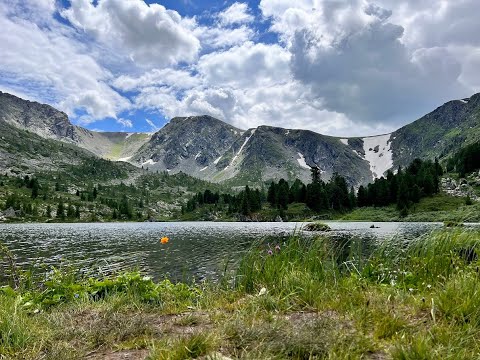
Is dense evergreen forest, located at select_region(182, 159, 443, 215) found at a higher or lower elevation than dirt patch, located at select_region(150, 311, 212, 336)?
higher

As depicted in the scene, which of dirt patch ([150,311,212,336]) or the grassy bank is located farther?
dirt patch ([150,311,212,336])

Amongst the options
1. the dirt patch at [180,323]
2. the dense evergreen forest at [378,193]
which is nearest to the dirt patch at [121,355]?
the dirt patch at [180,323]

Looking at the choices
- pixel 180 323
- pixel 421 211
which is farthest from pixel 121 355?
pixel 421 211

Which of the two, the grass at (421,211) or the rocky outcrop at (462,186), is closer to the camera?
the grass at (421,211)

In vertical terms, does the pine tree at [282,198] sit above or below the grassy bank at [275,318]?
above

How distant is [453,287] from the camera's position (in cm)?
653

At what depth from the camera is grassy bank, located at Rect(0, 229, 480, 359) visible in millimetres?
4832

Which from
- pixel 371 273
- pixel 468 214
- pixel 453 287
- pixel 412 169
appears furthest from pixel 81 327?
pixel 412 169

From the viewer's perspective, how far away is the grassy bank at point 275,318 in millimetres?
4832

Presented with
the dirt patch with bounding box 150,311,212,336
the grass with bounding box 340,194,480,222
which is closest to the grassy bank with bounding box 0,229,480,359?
the dirt patch with bounding box 150,311,212,336

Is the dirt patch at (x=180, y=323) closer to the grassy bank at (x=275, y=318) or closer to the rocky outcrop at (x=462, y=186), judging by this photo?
the grassy bank at (x=275, y=318)

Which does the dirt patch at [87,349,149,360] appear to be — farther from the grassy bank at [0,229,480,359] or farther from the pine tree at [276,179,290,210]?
the pine tree at [276,179,290,210]

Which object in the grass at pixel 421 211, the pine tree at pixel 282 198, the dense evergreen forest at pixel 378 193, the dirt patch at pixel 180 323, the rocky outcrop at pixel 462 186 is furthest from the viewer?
the pine tree at pixel 282 198

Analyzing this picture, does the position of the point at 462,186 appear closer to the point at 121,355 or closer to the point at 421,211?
the point at 421,211
